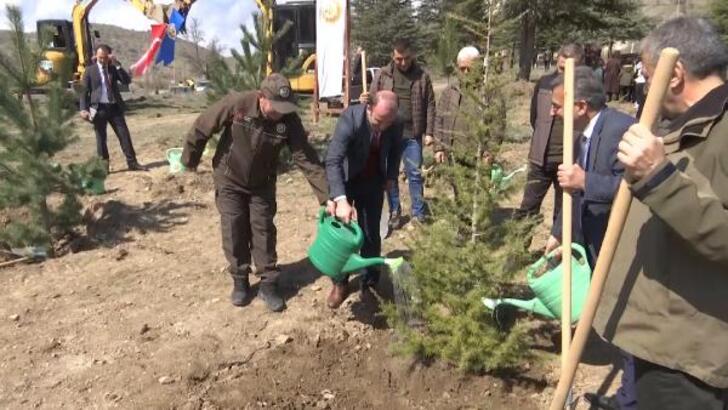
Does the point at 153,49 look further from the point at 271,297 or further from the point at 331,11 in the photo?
the point at 271,297

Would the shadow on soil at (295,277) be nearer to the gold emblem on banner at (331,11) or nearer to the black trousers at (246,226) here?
the black trousers at (246,226)

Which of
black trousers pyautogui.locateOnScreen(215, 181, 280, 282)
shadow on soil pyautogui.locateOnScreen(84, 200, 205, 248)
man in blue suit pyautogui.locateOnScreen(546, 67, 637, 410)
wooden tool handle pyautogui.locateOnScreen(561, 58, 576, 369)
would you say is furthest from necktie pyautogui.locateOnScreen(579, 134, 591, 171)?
shadow on soil pyautogui.locateOnScreen(84, 200, 205, 248)

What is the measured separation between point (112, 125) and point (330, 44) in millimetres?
3421

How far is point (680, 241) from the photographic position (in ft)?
5.22

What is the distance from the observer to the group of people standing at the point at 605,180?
59.2 inches

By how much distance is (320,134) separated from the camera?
10.1 metres

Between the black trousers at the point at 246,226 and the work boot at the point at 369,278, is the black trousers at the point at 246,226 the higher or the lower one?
the higher one

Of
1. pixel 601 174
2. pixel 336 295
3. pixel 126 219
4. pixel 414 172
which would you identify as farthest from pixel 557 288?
pixel 126 219

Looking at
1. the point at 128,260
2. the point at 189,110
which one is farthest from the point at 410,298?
the point at 189,110

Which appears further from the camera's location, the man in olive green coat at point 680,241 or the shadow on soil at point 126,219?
the shadow on soil at point 126,219

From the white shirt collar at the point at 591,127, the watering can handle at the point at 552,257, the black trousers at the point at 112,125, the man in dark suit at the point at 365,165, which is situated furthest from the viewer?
the black trousers at the point at 112,125

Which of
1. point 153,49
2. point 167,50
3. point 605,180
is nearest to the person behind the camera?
point 605,180

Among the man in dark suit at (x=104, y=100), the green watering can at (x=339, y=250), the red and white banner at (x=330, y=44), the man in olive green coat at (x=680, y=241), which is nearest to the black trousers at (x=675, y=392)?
the man in olive green coat at (x=680, y=241)

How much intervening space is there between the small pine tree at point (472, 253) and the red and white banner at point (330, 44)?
20.7 ft
